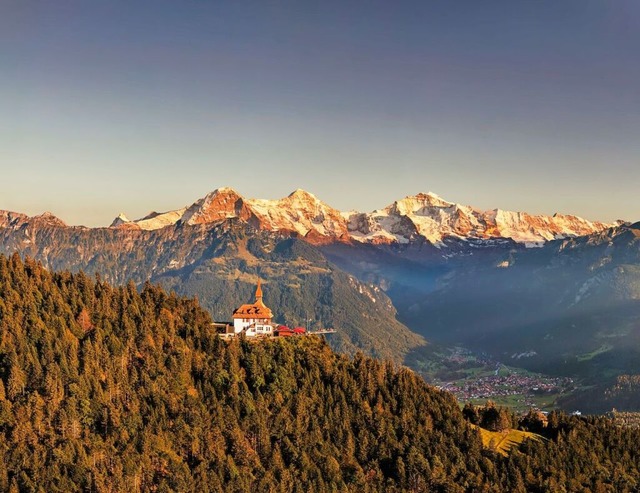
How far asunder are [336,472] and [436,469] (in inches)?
1040

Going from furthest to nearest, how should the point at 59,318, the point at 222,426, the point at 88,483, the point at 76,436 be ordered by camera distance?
the point at 59,318
the point at 222,426
the point at 76,436
the point at 88,483

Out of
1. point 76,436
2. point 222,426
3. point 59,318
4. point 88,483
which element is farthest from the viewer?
point 59,318

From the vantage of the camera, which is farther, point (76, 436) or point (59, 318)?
point (59, 318)

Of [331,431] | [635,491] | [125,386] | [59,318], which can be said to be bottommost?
[635,491]

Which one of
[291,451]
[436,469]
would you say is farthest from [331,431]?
[436,469]

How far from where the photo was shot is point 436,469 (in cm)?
18025

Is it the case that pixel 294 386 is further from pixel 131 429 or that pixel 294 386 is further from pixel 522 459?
pixel 522 459

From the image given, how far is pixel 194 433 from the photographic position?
174m

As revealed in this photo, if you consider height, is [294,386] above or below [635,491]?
above

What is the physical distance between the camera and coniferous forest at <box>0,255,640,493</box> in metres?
162

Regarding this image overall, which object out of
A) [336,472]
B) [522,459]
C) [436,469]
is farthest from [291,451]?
[522,459]

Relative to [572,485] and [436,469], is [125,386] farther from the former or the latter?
[572,485]

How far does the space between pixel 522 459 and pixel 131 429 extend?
10408cm

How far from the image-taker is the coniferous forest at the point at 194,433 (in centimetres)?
16175
